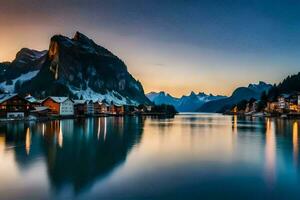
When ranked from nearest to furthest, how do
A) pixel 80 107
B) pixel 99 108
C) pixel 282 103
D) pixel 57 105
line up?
pixel 57 105, pixel 80 107, pixel 282 103, pixel 99 108

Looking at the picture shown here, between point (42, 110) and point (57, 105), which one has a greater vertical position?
point (57, 105)

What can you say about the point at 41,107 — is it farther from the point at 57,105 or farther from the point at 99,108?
the point at 99,108

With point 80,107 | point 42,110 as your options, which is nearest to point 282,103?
point 80,107

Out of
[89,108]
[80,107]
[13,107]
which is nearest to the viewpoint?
[13,107]

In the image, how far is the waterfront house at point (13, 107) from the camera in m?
87.8

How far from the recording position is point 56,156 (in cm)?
2547

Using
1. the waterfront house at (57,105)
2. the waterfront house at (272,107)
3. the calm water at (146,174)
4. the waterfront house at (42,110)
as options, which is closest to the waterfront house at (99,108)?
the waterfront house at (57,105)

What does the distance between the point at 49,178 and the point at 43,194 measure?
10.3 ft

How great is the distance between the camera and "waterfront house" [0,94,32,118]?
87.8 meters

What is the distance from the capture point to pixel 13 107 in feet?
298

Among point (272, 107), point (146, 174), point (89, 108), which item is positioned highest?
point (272, 107)

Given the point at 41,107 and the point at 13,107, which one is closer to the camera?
the point at 13,107

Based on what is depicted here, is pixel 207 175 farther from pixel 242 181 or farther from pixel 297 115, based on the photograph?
pixel 297 115

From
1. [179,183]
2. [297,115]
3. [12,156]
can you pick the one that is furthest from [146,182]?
[297,115]
